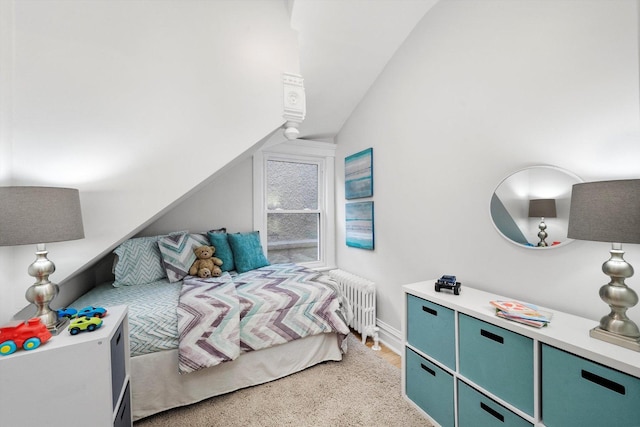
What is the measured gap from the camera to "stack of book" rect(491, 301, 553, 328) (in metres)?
1.15

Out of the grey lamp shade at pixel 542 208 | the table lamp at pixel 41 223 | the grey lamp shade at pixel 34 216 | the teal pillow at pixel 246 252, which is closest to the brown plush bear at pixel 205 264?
the teal pillow at pixel 246 252

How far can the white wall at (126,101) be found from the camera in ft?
4.21

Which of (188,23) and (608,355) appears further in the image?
(188,23)

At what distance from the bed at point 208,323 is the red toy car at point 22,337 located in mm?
607

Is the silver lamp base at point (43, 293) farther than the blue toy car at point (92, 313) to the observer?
No

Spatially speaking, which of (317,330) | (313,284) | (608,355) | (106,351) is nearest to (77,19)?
(106,351)

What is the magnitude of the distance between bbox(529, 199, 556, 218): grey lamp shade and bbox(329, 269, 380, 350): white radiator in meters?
1.42

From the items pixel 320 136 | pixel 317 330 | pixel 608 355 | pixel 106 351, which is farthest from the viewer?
pixel 320 136

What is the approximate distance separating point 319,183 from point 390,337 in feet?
6.12

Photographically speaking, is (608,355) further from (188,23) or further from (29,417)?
(188,23)

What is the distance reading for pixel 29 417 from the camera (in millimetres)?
933

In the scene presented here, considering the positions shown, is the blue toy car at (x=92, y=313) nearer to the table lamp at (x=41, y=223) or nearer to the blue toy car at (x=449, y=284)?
the table lamp at (x=41, y=223)

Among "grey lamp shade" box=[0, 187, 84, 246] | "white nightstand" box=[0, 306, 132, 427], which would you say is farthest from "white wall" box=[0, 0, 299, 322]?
"white nightstand" box=[0, 306, 132, 427]

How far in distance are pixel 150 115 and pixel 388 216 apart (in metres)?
1.94
